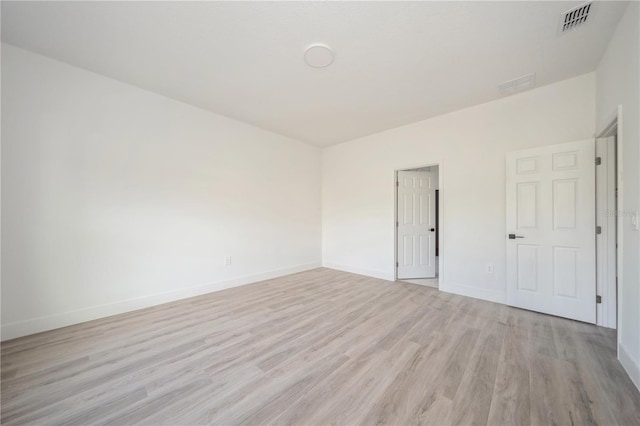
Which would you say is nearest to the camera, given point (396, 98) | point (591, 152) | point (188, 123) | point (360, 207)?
point (591, 152)

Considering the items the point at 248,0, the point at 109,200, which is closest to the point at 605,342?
the point at 248,0

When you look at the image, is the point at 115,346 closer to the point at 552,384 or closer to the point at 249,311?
the point at 249,311

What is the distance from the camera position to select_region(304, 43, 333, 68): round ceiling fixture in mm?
2222

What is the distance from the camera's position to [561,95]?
281 cm

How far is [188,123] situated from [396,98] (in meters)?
3.01

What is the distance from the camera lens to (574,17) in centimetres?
192

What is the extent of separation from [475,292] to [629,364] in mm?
1665

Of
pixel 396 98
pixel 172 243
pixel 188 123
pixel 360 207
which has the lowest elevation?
pixel 172 243

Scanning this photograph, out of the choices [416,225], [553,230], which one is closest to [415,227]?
[416,225]

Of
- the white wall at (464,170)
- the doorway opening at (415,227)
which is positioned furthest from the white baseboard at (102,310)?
the doorway opening at (415,227)

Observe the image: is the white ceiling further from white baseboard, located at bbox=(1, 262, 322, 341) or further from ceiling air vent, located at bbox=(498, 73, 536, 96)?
white baseboard, located at bbox=(1, 262, 322, 341)

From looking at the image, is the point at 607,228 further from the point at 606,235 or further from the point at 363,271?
the point at 363,271

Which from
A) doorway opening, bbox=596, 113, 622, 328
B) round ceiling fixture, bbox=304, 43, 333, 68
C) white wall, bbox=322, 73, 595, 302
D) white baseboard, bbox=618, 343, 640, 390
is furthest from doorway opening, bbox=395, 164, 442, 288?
round ceiling fixture, bbox=304, 43, 333, 68

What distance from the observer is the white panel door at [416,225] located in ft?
14.4
